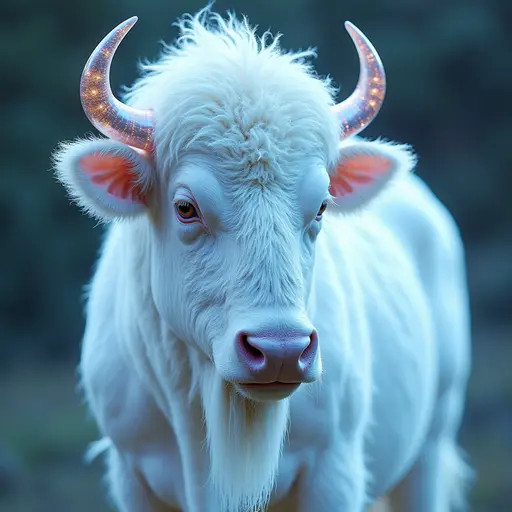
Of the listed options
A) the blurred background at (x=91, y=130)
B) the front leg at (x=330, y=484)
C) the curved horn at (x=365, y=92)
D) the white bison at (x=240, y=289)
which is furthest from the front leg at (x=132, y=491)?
the blurred background at (x=91, y=130)

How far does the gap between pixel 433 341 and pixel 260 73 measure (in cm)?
185

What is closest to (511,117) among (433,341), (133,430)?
(433,341)

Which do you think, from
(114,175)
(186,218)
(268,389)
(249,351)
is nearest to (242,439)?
(268,389)

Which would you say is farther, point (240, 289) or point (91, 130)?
point (91, 130)

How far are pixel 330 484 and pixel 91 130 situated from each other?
312 inches

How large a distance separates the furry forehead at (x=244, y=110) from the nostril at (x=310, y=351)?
46 centimetres

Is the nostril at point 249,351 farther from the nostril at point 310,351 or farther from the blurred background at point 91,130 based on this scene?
the blurred background at point 91,130

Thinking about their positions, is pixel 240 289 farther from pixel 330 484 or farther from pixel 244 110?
pixel 330 484

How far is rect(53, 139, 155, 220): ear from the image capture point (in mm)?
3180

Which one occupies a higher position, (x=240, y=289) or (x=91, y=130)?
(x=240, y=289)

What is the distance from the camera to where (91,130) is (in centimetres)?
1091

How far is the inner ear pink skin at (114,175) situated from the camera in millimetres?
Answer: 3205

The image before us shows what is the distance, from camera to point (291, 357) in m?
2.78

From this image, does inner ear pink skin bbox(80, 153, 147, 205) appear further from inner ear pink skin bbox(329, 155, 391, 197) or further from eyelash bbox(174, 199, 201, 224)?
inner ear pink skin bbox(329, 155, 391, 197)
